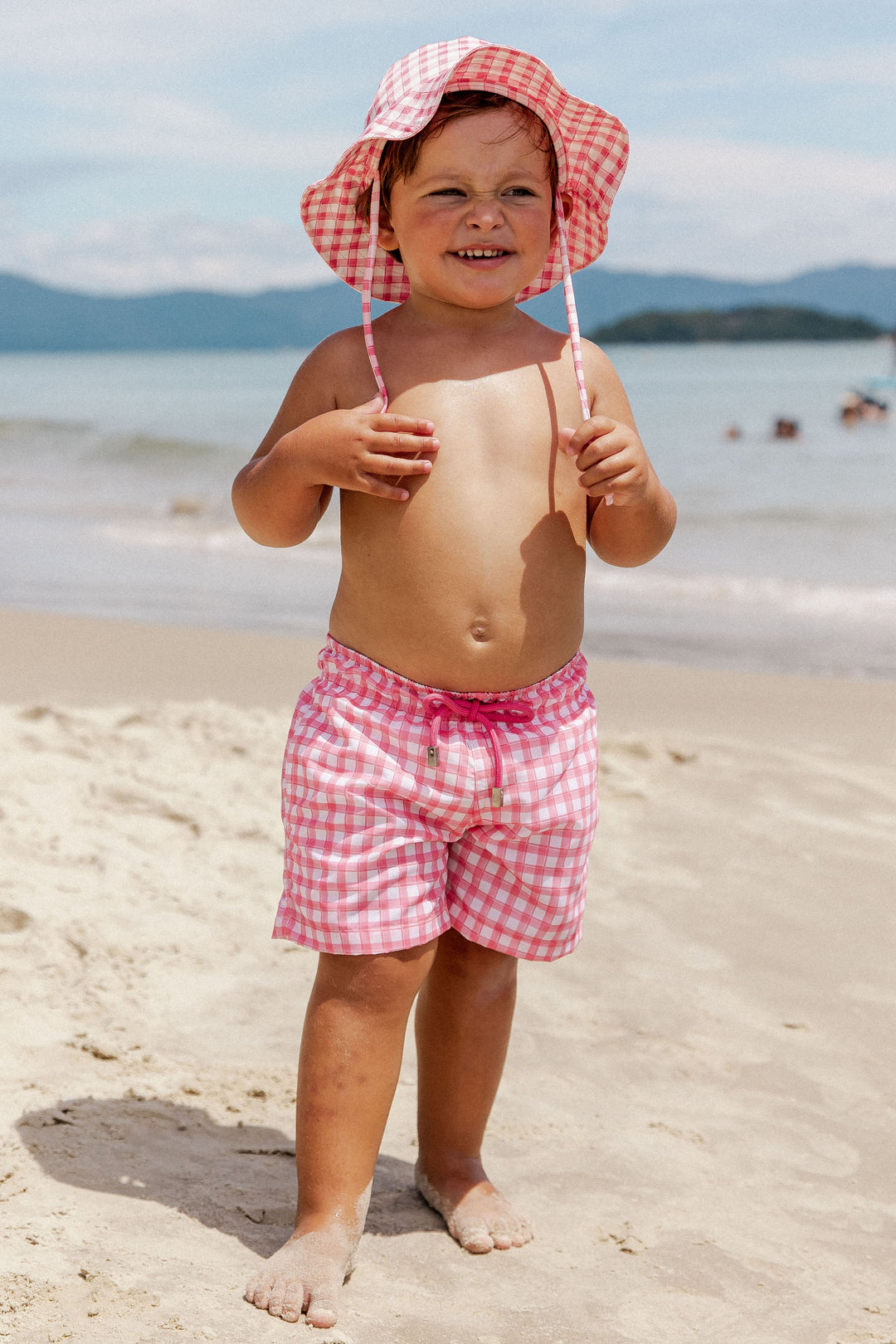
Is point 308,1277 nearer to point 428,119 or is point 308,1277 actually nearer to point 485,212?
point 485,212

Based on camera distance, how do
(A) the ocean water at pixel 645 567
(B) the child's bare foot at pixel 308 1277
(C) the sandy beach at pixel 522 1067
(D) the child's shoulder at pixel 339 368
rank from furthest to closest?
(A) the ocean water at pixel 645 567
(D) the child's shoulder at pixel 339 368
(C) the sandy beach at pixel 522 1067
(B) the child's bare foot at pixel 308 1277

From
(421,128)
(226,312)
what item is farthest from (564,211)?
(226,312)

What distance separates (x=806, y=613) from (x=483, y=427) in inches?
240

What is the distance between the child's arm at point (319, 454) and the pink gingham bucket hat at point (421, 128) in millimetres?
84

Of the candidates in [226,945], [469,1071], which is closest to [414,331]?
[469,1071]

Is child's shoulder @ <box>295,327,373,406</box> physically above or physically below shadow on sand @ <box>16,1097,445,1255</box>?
above

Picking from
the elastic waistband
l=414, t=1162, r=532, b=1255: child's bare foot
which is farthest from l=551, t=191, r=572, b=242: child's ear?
l=414, t=1162, r=532, b=1255: child's bare foot

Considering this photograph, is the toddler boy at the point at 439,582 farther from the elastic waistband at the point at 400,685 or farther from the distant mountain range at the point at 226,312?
the distant mountain range at the point at 226,312

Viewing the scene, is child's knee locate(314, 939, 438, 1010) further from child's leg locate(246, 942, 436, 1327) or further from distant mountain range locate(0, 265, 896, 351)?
distant mountain range locate(0, 265, 896, 351)

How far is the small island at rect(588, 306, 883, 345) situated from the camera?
65.1 metres

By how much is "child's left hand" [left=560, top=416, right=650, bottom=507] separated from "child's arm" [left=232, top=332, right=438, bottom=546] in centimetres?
21

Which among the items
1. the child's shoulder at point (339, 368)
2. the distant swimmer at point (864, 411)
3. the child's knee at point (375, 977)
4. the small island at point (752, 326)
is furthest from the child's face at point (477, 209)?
the small island at point (752, 326)

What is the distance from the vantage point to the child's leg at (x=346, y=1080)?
2.00m

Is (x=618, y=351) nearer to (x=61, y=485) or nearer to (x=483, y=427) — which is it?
(x=61, y=485)
